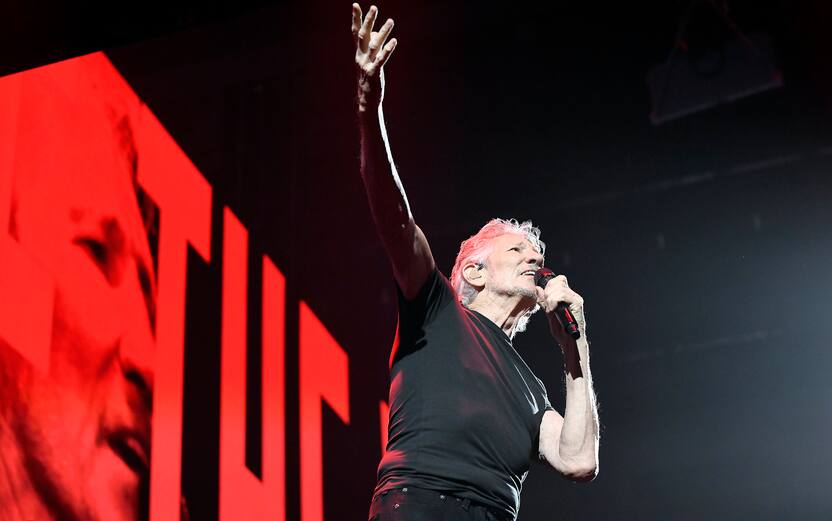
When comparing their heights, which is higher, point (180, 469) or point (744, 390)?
point (180, 469)

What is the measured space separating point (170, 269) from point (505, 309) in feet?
5.85

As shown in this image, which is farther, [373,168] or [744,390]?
[744,390]

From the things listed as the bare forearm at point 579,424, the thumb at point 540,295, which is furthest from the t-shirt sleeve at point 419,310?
the bare forearm at point 579,424

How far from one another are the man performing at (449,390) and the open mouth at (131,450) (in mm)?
1609

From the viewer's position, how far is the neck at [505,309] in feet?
6.51

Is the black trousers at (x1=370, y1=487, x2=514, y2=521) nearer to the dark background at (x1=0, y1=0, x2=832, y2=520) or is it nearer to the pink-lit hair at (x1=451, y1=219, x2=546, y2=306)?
the pink-lit hair at (x1=451, y1=219, x2=546, y2=306)

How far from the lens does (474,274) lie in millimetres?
2070

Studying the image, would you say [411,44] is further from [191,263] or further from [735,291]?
[735,291]

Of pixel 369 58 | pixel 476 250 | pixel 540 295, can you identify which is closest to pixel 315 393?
pixel 476 250

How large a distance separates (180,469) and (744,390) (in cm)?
210

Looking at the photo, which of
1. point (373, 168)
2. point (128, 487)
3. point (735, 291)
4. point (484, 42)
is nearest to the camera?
point (373, 168)

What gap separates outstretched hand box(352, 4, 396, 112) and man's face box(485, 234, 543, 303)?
67cm

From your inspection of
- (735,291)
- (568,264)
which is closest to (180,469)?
(568,264)

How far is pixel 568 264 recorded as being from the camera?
3.40 m
